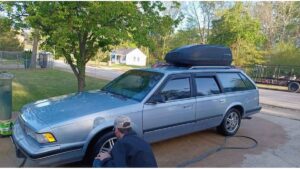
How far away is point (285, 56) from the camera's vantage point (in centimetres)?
2927

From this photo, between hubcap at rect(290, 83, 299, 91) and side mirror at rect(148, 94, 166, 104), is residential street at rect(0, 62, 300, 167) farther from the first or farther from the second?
hubcap at rect(290, 83, 299, 91)

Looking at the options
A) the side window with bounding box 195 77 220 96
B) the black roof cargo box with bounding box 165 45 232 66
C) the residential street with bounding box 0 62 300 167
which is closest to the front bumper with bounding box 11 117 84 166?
the residential street with bounding box 0 62 300 167

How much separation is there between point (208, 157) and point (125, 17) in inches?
173

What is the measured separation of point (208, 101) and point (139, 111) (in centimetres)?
179

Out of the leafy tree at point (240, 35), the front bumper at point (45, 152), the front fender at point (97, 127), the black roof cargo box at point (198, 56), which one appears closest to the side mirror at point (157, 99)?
the front fender at point (97, 127)

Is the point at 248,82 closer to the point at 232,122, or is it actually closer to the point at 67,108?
the point at 232,122

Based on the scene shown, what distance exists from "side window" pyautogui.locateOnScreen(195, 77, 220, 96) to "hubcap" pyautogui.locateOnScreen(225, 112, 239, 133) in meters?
0.79

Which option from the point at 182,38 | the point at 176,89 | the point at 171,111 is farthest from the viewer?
the point at 182,38

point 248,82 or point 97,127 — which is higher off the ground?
point 248,82

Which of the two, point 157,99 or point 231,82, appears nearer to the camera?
point 157,99

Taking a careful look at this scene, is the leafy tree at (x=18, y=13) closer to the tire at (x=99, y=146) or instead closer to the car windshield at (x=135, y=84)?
the car windshield at (x=135, y=84)

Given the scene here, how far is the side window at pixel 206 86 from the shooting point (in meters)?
5.59

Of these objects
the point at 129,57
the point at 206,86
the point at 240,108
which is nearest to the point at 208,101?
the point at 206,86

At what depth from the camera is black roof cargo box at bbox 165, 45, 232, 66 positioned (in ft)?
18.9
